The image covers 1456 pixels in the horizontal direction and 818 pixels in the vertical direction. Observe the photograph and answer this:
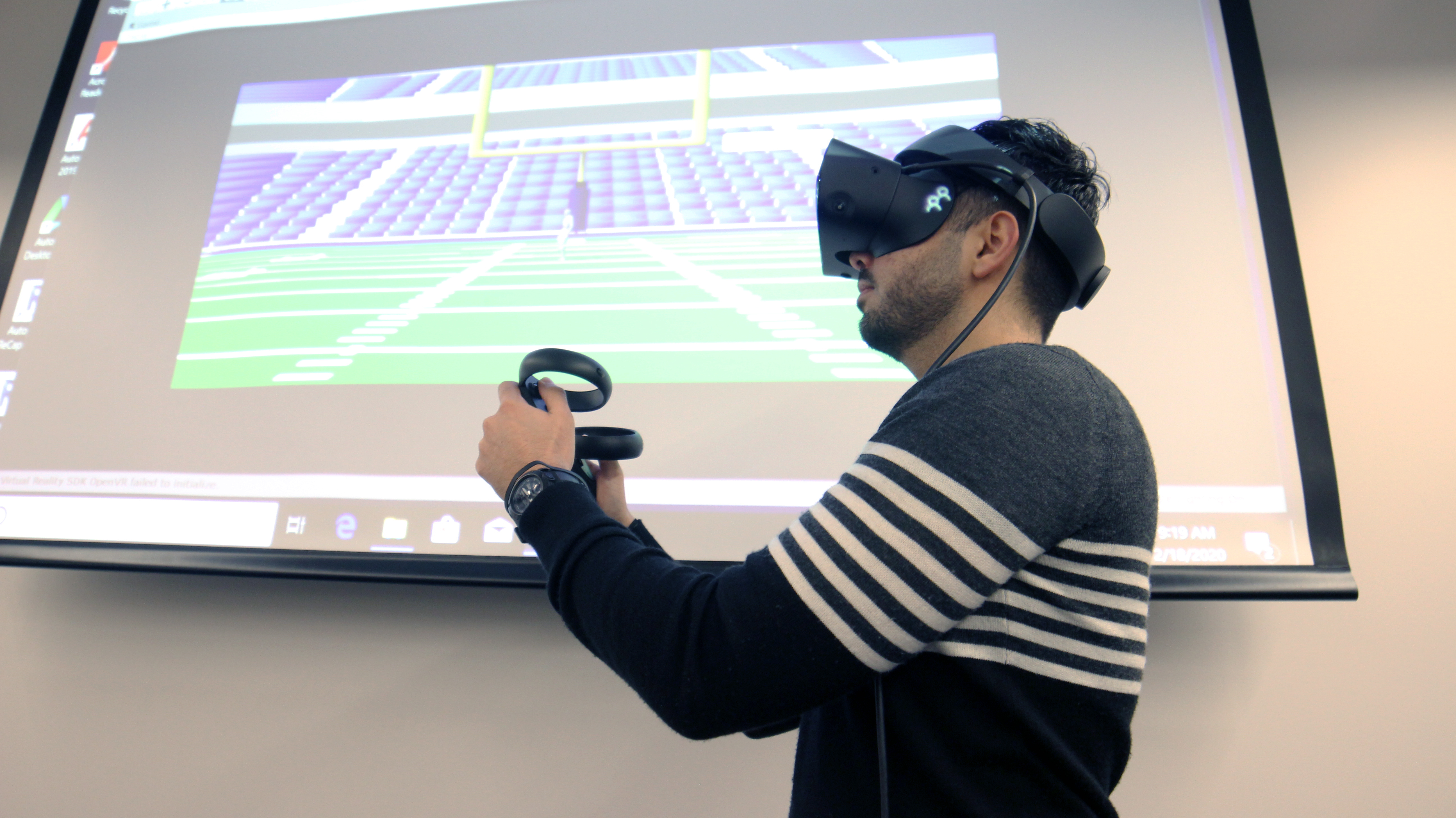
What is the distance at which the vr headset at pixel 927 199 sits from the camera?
75cm

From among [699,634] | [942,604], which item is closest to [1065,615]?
[942,604]

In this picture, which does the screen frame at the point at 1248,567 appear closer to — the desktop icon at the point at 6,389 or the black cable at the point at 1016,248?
the desktop icon at the point at 6,389

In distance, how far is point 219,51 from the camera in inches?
69.1

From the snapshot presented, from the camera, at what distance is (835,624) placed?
530 mm

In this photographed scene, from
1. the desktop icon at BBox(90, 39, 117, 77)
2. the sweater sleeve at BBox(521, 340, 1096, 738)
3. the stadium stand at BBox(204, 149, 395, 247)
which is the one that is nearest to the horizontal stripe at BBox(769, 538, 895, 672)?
the sweater sleeve at BBox(521, 340, 1096, 738)

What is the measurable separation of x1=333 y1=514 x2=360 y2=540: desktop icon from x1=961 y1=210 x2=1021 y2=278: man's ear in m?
1.14

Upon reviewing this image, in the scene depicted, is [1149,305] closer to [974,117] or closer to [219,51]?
[974,117]

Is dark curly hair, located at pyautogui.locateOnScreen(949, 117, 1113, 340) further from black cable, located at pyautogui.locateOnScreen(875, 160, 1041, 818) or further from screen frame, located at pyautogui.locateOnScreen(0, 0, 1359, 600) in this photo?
screen frame, located at pyautogui.locateOnScreen(0, 0, 1359, 600)

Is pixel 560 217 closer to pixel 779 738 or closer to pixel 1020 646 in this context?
pixel 779 738

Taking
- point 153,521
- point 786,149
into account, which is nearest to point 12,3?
point 153,521

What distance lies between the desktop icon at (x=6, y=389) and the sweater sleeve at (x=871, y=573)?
65.2 inches

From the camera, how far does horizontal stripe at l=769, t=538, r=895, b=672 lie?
0.53m

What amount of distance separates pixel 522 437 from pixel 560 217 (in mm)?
949

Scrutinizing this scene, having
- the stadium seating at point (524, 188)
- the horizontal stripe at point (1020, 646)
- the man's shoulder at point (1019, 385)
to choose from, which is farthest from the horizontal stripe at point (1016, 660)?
the stadium seating at point (524, 188)
